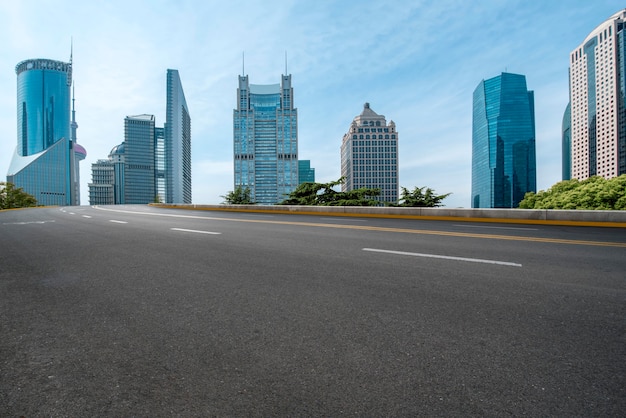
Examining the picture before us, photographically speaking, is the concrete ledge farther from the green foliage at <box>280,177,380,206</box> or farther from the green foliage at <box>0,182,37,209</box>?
the green foliage at <box>0,182,37,209</box>

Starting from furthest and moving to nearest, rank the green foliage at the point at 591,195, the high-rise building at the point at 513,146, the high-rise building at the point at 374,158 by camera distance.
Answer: the high-rise building at the point at 513,146 < the high-rise building at the point at 374,158 < the green foliage at the point at 591,195

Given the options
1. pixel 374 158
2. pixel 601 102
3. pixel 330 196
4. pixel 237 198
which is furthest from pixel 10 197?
pixel 601 102

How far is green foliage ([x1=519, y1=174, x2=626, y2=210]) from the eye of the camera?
3834 centimetres

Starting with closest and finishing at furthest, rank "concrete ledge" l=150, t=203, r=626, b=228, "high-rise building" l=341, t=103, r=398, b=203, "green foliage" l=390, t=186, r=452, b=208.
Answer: "concrete ledge" l=150, t=203, r=626, b=228, "green foliage" l=390, t=186, r=452, b=208, "high-rise building" l=341, t=103, r=398, b=203

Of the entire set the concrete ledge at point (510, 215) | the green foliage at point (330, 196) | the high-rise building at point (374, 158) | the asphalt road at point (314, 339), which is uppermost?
the high-rise building at point (374, 158)

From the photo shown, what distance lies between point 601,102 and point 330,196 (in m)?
192

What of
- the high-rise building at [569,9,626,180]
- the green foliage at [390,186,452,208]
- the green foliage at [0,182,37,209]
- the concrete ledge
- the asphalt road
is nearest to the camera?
the asphalt road

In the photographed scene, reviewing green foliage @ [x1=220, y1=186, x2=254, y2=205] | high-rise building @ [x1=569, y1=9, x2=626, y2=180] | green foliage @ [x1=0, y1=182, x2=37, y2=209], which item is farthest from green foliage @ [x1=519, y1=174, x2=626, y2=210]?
high-rise building @ [x1=569, y1=9, x2=626, y2=180]

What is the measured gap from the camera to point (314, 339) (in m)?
2.31

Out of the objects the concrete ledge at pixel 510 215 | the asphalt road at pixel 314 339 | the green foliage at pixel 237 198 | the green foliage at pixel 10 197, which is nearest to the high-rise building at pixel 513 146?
the green foliage at pixel 237 198

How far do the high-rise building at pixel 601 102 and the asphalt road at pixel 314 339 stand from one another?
16946cm

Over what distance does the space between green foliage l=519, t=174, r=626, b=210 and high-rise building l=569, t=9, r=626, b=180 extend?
111860mm

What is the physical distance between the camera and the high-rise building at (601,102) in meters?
133

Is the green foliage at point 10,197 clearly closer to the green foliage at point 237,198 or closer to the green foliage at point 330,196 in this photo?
the green foliage at point 237,198
